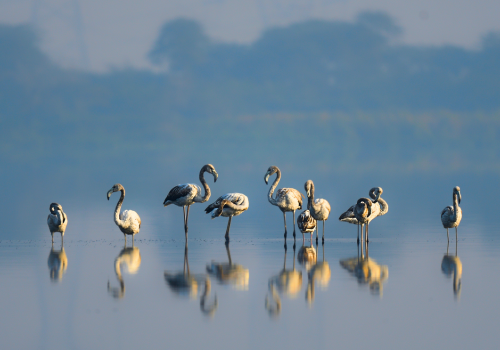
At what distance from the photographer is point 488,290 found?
1045cm

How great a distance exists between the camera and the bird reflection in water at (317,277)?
10180 millimetres

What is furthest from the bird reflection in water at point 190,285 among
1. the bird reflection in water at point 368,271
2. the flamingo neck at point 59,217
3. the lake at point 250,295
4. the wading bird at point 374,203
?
the wading bird at point 374,203

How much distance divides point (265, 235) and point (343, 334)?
40.9 ft

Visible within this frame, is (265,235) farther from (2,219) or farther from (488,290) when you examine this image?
(2,219)

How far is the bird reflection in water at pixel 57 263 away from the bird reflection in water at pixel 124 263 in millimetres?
1027

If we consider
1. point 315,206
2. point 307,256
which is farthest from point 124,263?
point 315,206

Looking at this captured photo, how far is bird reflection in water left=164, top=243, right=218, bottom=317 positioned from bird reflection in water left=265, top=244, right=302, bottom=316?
0.81 meters

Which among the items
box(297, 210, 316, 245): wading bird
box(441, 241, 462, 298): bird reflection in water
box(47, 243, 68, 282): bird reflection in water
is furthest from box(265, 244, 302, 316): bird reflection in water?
box(297, 210, 316, 245): wading bird

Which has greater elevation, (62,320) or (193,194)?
(193,194)

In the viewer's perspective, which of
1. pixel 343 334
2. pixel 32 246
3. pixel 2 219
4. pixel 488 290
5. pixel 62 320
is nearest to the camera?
pixel 343 334

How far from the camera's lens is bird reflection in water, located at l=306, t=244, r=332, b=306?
10.2 m

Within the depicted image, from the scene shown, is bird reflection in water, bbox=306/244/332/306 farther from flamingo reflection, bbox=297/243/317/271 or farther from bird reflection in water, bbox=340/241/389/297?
bird reflection in water, bbox=340/241/389/297

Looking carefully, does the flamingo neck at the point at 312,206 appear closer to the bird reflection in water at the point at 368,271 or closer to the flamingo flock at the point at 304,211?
the flamingo flock at the point at 304,211

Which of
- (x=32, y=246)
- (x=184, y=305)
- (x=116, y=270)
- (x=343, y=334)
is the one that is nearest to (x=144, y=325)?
(x=184, y=305)
